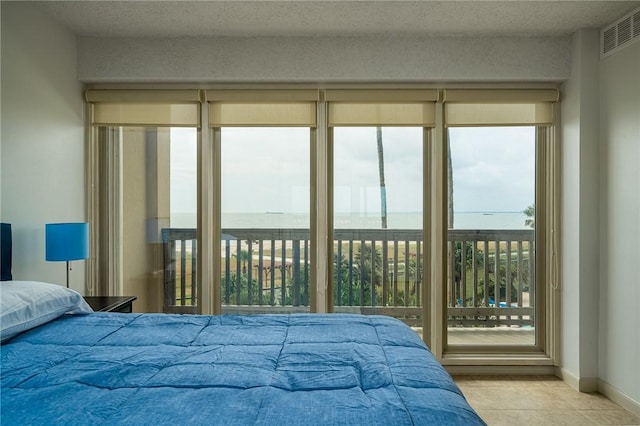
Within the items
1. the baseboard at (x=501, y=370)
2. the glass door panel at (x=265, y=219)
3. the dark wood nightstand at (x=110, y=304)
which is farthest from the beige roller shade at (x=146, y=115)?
the baseboard at (x=501, y=370)

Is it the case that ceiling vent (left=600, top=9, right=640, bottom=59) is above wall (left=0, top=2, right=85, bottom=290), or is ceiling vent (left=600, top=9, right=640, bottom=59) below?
above

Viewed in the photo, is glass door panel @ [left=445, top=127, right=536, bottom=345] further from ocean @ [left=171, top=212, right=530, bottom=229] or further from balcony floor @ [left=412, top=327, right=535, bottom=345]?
ocean @ [left=171, top=212, right=530, bottom=229]

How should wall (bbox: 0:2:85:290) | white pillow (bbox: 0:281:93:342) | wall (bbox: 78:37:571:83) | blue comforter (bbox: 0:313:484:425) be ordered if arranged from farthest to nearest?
wall (bbox: 78:37:571:83), wall (bbox: 0:2:85:290), white pillow (bbox: 0:281:93:342), blue comforter (bbox: 0:313:484:425)

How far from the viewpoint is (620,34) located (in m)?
2.98

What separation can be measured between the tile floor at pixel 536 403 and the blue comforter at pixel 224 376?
139 cm

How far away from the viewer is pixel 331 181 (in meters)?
3.54

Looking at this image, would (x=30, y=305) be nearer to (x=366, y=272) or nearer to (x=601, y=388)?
(x=366, y=272)

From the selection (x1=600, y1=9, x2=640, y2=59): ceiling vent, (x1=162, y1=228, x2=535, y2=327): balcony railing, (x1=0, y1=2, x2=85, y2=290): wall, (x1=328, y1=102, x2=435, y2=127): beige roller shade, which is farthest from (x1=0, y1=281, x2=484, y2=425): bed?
(x1=600, y1=9, x2=640, y2=59): ceiling vent

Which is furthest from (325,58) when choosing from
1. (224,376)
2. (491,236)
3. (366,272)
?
(224,376)

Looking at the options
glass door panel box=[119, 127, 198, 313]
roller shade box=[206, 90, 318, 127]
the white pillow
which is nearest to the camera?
the white pillow

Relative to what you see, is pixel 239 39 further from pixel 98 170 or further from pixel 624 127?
pixel 624 127

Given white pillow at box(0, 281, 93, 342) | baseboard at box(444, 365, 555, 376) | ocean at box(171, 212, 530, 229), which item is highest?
ocean at box(171, 212, 530, 229)

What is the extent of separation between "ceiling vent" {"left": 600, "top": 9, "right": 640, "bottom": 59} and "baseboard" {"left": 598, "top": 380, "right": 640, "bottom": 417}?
2408 mm

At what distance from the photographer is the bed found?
43.2 inches
